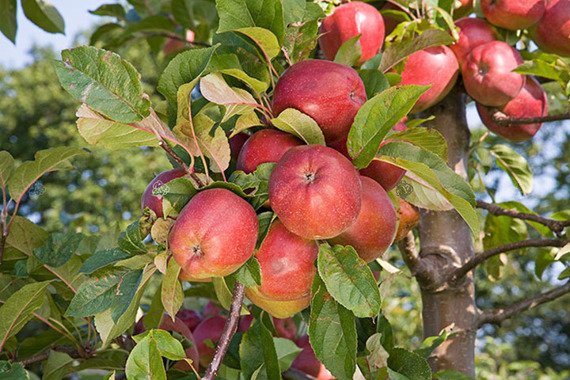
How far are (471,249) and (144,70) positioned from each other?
10.4 m

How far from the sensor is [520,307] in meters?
1.06

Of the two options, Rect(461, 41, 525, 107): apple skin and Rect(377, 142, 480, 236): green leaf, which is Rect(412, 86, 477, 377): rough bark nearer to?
Rect(461, 41, 525, 107): apple skin

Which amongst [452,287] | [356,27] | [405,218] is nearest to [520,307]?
[452,287]

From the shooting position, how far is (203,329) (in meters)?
1.11

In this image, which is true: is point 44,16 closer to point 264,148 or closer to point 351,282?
point 264,148

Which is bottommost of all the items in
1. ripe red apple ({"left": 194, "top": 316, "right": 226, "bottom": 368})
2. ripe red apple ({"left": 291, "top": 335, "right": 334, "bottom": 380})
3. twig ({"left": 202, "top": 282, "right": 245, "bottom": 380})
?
ripe red apple ({"left": 291, "top": 335, "right": 334, "bottom": 380})

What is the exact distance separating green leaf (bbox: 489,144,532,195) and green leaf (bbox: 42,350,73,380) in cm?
81

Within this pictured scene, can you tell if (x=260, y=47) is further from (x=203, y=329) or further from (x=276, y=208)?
(x=203, y=329)

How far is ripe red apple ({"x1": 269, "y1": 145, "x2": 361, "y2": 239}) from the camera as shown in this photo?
623mm

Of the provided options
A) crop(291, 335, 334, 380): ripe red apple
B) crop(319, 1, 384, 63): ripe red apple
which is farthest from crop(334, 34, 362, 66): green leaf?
crop(291, 335, 334, 380): ripe red apple

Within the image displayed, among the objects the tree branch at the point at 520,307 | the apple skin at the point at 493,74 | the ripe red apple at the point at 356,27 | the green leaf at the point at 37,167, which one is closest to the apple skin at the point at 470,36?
the apple skin at the point at 493,74

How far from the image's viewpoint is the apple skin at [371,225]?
69 centimetres

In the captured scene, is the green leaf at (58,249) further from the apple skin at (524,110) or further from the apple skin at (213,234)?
the apple skin at (524,110)

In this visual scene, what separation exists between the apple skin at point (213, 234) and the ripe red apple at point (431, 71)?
0.50m
